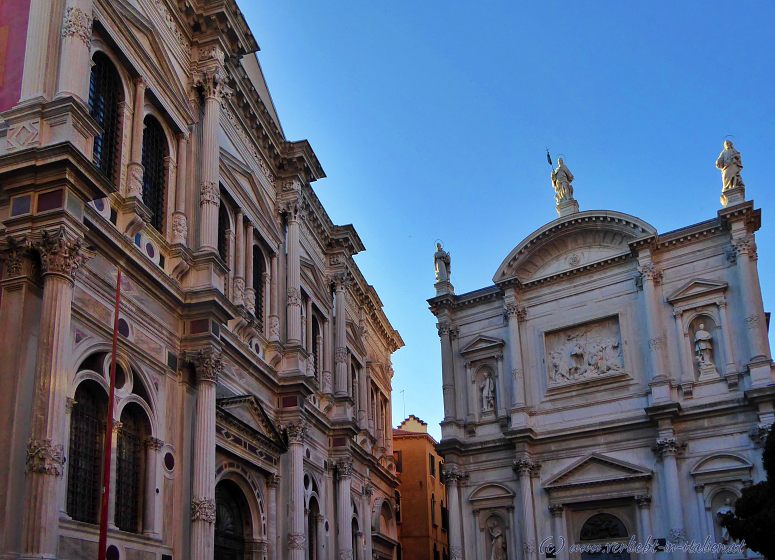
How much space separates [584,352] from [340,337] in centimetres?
874

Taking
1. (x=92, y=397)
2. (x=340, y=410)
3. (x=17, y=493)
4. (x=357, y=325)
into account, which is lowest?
(x=17, y=493)

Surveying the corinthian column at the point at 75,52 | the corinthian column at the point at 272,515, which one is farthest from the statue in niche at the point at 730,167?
the corinthian column at the point at 75,52

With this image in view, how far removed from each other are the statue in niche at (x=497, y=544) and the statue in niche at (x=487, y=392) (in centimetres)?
429

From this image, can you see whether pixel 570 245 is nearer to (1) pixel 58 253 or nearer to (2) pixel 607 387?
(2) pixel 607 387

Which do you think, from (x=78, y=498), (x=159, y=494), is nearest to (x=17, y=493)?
(x=78, y=498)

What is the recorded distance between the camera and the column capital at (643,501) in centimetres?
2781

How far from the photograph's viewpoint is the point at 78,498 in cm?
1370

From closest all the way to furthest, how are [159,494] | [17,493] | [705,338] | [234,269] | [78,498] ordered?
1. [17,493]
2. [78,498]
3. [159,494]
4. [234,269]
5. [705,338]

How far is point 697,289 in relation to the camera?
28.9 meters

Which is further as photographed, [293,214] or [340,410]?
[340,410]

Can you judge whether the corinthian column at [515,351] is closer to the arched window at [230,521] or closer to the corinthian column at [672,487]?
the corinthian column at [672,487]

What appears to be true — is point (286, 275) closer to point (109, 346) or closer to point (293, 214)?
point (293, 214)

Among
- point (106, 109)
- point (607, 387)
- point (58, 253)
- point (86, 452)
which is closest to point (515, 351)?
point (607, 387)

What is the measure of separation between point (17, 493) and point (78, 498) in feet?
6.17
